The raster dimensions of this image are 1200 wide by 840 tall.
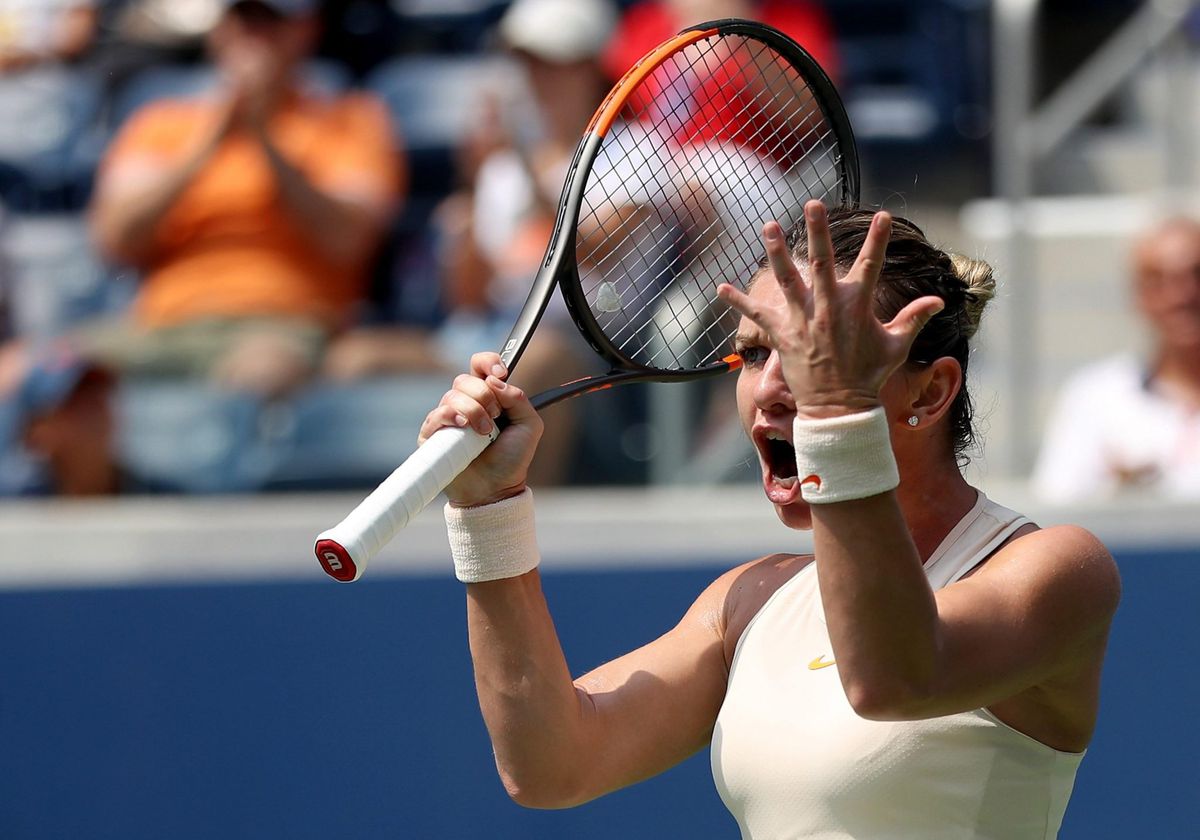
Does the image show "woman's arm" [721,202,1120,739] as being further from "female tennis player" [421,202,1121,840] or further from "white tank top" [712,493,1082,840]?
"white tank top" [712,493,1082,840]

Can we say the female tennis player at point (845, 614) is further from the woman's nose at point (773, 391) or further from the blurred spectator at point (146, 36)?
the blurred spectator at point (146, 36)

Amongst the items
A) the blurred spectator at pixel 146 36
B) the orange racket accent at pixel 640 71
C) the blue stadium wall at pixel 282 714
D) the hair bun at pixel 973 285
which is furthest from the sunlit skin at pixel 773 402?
the blurred spectator at pixel 146 36

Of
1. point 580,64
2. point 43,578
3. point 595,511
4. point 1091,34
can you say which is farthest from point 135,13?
point 1091,34

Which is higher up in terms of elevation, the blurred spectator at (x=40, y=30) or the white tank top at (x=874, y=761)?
the blurred spectator at (x=40, y=30)

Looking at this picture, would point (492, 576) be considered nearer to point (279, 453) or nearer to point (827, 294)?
point (827, 294)

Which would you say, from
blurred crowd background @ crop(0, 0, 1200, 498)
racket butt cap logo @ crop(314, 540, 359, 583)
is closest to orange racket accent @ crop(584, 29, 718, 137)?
racket butt cap logo @ crop(314, 540, 359, 583)

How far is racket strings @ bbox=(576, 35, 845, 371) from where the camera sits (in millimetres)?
2473

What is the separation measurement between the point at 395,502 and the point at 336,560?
96mm

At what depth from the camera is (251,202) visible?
4414mm

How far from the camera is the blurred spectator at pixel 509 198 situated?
405 centimetres

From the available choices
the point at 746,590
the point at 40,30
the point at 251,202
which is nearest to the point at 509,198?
the point at 251,202

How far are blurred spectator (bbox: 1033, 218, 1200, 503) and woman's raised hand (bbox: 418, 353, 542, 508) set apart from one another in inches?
88.4

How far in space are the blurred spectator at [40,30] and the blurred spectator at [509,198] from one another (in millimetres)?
1566

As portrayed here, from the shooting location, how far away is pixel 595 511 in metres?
3.50
